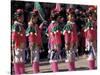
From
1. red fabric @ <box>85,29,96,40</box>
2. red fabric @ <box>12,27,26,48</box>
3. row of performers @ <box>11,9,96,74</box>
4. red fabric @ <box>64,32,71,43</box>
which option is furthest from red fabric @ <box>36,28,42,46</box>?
red fabric @ <box>85,29,96,40</box>

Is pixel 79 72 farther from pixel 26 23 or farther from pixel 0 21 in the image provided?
pixel 0 21

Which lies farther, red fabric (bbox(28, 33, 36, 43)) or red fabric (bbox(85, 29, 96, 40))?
red fabric (bbox(85, 29, 96, 40))

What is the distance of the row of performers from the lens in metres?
1.85

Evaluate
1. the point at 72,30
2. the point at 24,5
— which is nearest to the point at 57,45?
the point at 72,30

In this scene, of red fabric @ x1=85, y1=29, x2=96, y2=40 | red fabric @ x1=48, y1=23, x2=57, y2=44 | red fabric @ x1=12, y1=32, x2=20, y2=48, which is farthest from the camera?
red fabric @ x1=85, y1=29, x2=96, y2=40

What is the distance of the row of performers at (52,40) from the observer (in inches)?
72.8

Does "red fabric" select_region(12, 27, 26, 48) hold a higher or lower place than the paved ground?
higher

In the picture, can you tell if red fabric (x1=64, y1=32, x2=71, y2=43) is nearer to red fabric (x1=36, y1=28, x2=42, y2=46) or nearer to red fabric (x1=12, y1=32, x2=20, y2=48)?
red fabric (x1=36, y1=28, x2=42, y2=46)

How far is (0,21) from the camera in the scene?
179cm

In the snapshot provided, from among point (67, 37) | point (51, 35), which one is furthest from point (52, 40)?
point (67, 37)

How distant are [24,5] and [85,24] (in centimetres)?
61

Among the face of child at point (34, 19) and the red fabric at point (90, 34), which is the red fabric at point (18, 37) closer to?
the face of child at point (34, 19)

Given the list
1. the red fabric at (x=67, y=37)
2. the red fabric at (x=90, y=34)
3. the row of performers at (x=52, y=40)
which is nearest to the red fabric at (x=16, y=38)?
the row of performers at (x=52, y=40)

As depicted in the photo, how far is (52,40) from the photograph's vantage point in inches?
77.2
